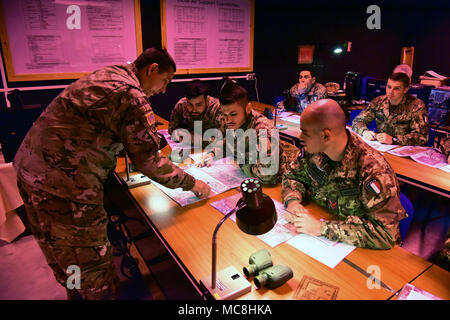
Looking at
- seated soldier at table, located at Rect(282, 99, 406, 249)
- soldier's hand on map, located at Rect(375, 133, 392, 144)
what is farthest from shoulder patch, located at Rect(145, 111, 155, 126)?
soldier's hand on map, located at Rect(375, 133, 392, 144)

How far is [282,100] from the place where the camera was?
14.9 feet

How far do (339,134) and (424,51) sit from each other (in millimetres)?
7155

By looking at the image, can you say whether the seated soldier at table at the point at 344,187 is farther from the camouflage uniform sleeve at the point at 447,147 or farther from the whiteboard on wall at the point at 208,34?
the whiteboard on wall at the point at 208,34

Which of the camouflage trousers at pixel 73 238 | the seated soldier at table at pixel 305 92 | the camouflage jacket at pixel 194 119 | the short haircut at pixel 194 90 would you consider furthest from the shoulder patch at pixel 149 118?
the seated soldier at table at pixel 305 92

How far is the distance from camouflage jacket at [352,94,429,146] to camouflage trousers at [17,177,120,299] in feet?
9.06

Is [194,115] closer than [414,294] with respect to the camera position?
No

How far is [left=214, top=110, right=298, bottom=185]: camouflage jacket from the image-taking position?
201 centimetres

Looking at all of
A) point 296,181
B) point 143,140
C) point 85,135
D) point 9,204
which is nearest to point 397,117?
point 296,181

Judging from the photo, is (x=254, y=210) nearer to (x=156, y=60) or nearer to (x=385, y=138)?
(x=156, y=60)

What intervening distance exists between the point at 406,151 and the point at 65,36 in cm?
364

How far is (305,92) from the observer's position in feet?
14.2

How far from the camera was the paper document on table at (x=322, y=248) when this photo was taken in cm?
127

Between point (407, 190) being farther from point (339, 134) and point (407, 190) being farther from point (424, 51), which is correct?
point (424, 51)

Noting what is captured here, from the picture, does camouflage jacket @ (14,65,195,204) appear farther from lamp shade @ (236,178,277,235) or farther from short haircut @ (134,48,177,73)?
lamp shade @ (236,178,277,235)
